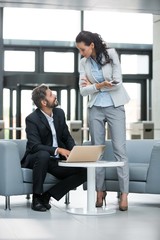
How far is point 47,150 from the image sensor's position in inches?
221

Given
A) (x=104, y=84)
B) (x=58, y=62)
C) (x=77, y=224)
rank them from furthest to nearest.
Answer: (x=58, y=62) → (x=104, y=84) → (x=77, y=224)

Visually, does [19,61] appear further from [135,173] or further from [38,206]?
[38,206]

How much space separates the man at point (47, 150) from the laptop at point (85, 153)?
286 mm

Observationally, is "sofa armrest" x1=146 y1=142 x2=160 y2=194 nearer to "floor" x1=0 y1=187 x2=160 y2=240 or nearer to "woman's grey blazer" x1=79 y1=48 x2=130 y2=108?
"floor" x1=0 y1=187 x2=160 y2=240

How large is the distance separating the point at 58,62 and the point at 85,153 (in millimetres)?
Result: 11090

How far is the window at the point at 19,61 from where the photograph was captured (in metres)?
15.5

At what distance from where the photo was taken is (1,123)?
13.4m

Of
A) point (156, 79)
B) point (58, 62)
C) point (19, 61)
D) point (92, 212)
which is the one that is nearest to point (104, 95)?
point (92, 212)

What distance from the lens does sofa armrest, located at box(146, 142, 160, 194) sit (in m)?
5.91

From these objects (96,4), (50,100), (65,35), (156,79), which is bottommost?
(50,100)

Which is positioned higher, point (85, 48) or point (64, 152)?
point (85, 48)

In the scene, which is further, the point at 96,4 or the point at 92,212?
the point at 96,4

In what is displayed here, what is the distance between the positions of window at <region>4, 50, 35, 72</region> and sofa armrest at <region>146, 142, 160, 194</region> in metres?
10.1

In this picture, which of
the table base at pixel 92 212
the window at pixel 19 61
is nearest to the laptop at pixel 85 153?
the table base at pixel 92 212
